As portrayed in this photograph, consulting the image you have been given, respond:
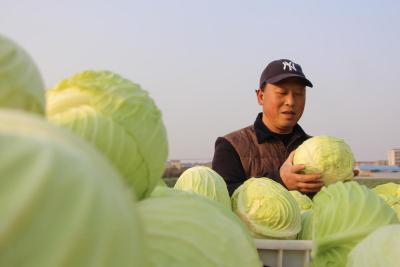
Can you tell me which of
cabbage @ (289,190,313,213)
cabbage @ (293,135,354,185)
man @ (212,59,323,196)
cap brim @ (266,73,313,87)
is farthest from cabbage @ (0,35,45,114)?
cap brim @ (266,73,313,87)

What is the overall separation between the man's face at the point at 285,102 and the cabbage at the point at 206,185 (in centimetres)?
162

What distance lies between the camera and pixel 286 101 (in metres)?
4.94

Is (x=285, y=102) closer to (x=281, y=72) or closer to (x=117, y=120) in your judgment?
(x=281, y=72)

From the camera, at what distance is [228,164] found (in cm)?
511

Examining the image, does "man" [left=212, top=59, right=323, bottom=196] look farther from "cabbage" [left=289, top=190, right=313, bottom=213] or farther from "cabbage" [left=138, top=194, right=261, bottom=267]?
"cabbage" [left=138, top=194, right=261, bottom=267]

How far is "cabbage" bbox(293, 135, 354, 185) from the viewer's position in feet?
13.2

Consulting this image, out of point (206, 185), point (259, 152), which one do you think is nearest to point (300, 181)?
point (206, 185)

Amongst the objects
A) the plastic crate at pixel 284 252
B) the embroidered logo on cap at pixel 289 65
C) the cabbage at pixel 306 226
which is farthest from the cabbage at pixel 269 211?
the embroidered logo on cap at pixel 289 65

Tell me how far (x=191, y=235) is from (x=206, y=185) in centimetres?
221

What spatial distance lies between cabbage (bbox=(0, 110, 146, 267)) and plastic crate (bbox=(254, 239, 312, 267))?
59.9 inches

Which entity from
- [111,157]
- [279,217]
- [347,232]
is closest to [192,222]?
[111,157]

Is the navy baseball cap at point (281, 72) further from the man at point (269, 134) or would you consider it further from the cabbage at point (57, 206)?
the cabbage at point (57, 206)

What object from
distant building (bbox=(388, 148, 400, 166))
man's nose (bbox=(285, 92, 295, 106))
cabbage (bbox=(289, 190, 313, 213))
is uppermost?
man's nose (bbox=(285, 92, 295, 106))

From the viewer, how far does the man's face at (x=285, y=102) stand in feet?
16.2
